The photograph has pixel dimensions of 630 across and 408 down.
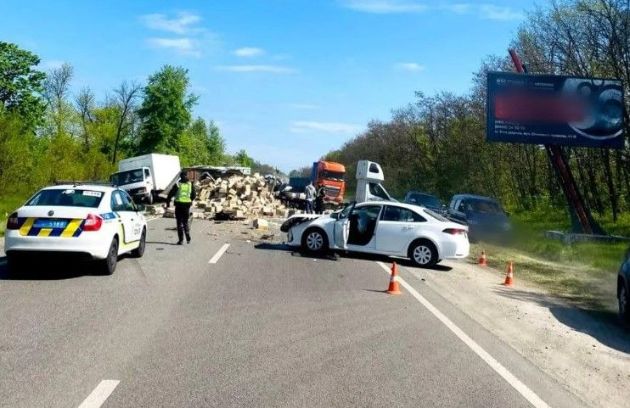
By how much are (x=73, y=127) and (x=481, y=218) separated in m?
60.8

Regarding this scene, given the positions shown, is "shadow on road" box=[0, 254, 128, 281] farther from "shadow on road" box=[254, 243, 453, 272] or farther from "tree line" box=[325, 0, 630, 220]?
"tree line" box=[325, 0, 630, 220]

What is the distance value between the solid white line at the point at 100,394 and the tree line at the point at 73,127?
28027mm

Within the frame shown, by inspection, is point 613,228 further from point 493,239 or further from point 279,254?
point 279,254

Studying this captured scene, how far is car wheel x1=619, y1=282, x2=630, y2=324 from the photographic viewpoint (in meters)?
10.5

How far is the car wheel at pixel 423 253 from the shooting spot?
16.3 metres

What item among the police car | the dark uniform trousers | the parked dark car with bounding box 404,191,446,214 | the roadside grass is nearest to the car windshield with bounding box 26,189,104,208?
the police car

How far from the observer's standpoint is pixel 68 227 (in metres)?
11.2

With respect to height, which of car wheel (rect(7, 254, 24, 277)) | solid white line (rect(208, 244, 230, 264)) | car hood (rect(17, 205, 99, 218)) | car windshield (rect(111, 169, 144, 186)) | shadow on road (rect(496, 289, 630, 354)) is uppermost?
car windshield (rect(111, 169, 144, 186))

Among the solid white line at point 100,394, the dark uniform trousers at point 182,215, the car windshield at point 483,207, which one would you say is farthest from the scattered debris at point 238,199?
the solid white line at point 100,394

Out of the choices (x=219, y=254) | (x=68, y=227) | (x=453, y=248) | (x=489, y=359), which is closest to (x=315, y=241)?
(x=219, y=254)

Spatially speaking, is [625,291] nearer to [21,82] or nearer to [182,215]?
[182,215]

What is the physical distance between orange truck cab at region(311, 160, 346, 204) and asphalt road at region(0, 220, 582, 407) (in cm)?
3069

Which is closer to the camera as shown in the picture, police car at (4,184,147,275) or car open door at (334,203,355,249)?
police car at (4,184,147,275)

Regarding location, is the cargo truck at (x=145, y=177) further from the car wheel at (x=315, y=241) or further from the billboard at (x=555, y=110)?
the car wheel at (x=315, y=241)
